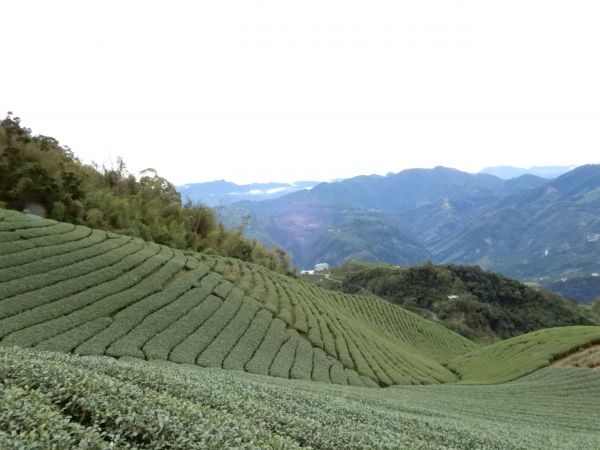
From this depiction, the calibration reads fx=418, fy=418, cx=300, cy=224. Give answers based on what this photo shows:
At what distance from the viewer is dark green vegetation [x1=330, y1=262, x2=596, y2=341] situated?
13588 centimetres

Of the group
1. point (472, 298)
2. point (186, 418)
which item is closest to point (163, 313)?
point (186, 418)

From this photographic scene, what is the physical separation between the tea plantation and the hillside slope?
12cm

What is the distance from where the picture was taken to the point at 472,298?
143 m

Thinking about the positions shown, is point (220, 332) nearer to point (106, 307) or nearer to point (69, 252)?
point (106, 307)

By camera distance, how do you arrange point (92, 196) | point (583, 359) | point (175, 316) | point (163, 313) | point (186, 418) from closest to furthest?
point (186, 418) < point (163, 313) < point (175, 316) < point (583, 359) < point (92, 196)

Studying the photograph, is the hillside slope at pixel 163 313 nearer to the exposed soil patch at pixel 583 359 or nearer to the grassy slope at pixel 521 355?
the grassy slope at pixel 521 355

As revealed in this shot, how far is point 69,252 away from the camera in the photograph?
3130 cm

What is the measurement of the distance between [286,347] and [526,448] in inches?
794

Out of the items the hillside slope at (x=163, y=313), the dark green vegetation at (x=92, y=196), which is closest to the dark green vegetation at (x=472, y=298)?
the dark green vegetation at (x=92, y=196)

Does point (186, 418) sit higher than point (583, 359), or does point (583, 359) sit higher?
point (186, 418)

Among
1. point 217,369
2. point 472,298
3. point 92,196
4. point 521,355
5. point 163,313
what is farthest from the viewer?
point 472,298

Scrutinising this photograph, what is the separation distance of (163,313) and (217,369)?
7.24 m

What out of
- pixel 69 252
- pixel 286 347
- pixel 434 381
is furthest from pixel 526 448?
pixel 69 252

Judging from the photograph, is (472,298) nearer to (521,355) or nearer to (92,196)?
(521,355)
